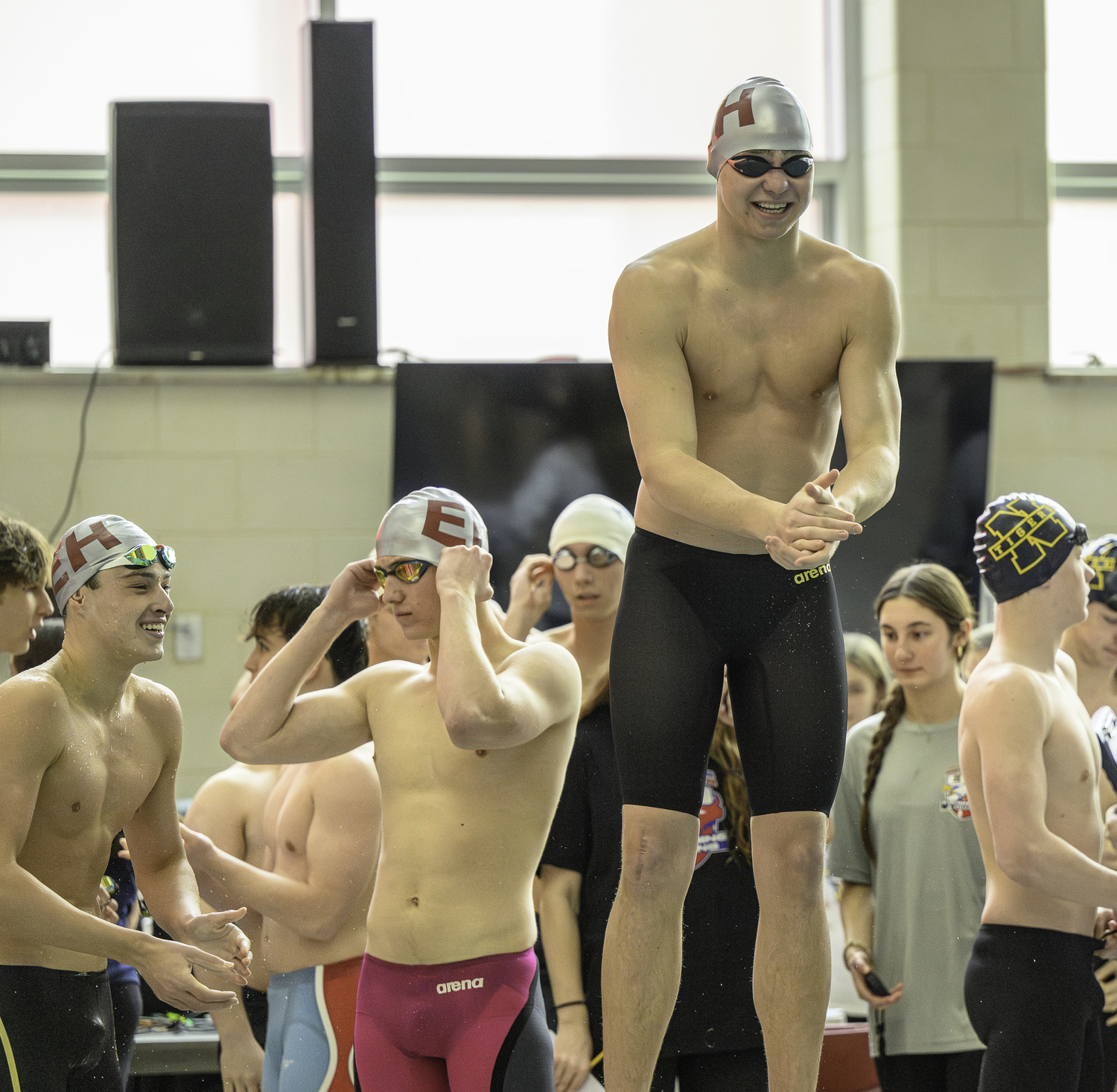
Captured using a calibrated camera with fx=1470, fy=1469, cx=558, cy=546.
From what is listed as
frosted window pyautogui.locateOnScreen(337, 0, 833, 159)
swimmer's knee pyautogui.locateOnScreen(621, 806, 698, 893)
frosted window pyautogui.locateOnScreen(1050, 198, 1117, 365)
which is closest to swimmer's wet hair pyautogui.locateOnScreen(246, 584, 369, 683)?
swimmer's knee pyautogui.locateOnScreen(621, 806, 698, 893)

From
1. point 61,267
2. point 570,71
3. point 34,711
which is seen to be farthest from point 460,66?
point 34,711

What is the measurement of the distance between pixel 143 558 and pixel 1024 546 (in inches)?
77.2

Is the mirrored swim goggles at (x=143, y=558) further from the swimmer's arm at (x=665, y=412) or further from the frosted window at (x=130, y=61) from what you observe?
the frosted window at (x=130, y=61)

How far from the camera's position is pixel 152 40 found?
6.79 m

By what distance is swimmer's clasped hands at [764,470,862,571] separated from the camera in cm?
227

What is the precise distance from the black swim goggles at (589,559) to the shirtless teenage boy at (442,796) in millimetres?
687

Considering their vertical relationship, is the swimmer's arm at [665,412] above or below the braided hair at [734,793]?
above

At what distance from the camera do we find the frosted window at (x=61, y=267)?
6668mm

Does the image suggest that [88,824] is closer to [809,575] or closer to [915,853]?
[809,575]

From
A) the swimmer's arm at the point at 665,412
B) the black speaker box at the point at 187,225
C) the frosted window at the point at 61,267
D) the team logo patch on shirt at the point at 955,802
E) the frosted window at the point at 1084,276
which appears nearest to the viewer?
the swimmer's arm at the point at 665,412

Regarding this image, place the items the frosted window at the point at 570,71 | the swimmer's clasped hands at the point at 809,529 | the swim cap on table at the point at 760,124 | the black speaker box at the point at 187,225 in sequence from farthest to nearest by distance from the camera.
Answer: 1. the frosted window at the point at 570,71
2. the black speaker box at the point at 187,225
3. the swim cap on table at the point at 760,124
4. the swimmer's clasped hands at the point at 809,529

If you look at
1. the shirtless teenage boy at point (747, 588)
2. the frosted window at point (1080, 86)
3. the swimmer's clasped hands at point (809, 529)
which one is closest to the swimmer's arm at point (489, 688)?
the shirtless teenage boy at point (747, 588)

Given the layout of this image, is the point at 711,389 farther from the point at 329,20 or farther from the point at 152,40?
the point at 152,40

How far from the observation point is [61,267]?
22.0 feet
